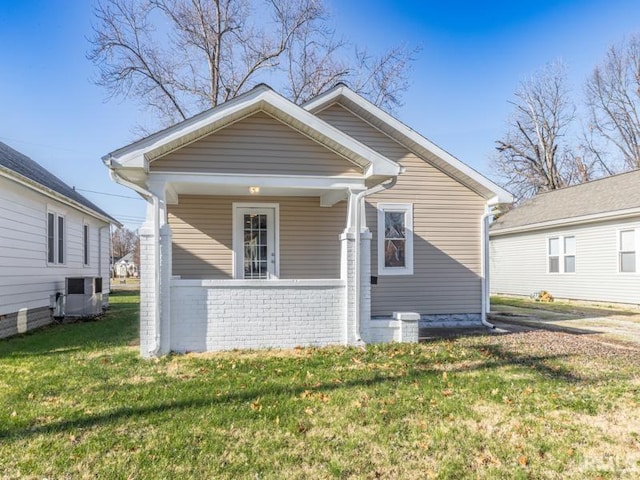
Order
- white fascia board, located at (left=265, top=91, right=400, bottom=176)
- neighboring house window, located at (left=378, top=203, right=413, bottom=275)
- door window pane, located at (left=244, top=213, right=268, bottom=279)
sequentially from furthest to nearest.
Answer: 1. neighboring house window, located at (left=378, top=203, right=413, bottom=275)
2. door window pane, located at (left=244, top=213, right=268, bottom=279)
3. white fascia board, located at (left=265, top=91, right=400, bottom=176)

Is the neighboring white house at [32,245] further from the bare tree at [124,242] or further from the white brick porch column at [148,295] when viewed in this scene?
the bare tree at [124,242]

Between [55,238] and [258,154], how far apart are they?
7.52 metres

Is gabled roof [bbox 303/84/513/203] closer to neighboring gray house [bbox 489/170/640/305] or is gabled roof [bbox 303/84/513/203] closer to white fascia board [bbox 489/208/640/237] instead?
white fascia board [bbox 489/208/640/237]

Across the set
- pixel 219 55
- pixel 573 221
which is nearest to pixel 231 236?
pixel 573 221

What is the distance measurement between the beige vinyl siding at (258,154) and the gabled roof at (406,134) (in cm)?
244

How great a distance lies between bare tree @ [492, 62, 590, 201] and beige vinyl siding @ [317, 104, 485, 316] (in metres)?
23.3

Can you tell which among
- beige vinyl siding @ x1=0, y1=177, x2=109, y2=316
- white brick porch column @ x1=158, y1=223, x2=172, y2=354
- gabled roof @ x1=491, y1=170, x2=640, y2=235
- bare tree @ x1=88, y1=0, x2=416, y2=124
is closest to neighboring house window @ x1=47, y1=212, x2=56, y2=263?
beige vinyl siding @ x1=0, y1=177, x2=109, y2=316

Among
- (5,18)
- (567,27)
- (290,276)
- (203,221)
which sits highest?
(567,27)

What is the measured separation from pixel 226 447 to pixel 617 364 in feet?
18.3

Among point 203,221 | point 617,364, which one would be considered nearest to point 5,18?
point 203,221

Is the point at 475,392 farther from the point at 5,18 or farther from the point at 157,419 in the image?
the point at 5,18

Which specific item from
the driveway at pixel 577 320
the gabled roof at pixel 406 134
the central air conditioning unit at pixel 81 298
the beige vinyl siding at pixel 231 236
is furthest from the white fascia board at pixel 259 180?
the central air conditioning unit at pixel 81 298

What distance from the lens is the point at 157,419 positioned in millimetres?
3951

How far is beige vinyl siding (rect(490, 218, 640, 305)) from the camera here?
13648 millimetres
